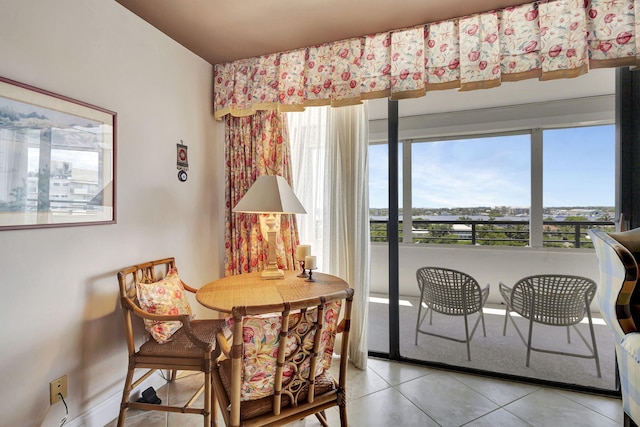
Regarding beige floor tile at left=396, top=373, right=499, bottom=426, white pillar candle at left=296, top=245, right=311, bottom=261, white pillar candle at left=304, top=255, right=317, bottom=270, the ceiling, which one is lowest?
beige floor tile at left=396, top=373, right=499, bottom=426

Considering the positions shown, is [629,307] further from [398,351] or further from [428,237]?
→ [398,351]

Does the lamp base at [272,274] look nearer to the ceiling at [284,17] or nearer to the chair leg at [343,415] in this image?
the chair leg at [343,415]

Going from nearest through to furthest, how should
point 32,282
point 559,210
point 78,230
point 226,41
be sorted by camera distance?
point 32,282 → point 78,230 → point 559,210 → point 226,41

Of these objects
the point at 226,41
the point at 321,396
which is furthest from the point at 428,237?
the point at 226,41

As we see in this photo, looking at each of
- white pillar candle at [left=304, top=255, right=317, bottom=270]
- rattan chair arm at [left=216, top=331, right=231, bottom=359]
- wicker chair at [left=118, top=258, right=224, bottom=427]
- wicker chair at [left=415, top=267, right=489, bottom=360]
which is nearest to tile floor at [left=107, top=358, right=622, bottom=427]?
wicker chair at [left=118, top=258, right=224, bottom=427]

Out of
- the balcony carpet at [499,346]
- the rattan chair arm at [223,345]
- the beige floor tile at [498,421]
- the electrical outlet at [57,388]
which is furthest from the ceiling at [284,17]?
the beige floor tile at [498,421]

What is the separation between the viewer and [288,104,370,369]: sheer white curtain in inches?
96.9

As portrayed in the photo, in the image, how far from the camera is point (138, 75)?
2.06m

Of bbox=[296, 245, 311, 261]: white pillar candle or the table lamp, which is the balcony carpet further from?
the table lamp

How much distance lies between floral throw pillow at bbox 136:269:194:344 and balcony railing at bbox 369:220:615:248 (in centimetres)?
158

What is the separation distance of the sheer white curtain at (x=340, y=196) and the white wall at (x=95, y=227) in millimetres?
979

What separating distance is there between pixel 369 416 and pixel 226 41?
2.89 metres

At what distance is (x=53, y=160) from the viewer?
1.55 meters

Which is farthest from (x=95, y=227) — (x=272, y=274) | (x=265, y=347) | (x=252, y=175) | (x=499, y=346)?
(x=499, y=346)
